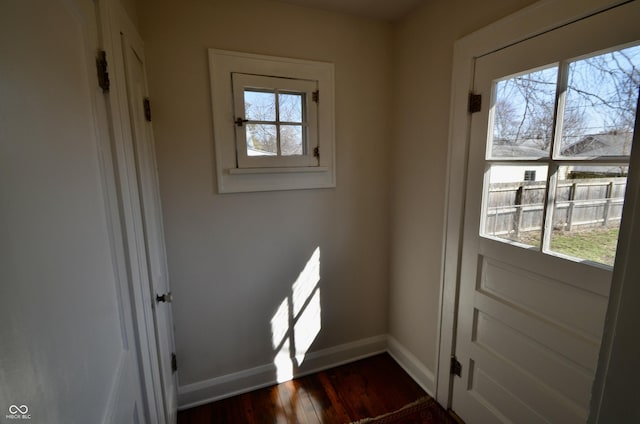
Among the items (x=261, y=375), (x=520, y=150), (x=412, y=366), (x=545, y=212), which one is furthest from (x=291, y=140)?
(x=412, y=366)

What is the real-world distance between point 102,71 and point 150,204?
0.64 metres

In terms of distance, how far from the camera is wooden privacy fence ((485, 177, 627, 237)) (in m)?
1.00

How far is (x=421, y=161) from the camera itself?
1796 millimetres

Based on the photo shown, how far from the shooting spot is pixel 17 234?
0.41 metres

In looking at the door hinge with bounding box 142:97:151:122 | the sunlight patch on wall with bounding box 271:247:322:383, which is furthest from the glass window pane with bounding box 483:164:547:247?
the door hinge with bounding box 142:97:151:122

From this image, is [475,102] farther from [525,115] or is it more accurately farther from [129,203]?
[129,203]

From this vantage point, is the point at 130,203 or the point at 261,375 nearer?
the point at 130,203

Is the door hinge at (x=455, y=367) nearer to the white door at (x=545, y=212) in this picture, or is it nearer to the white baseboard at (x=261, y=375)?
the white door at (x=545, y=212)

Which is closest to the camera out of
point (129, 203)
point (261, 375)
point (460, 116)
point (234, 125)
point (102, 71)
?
point (102, 71)

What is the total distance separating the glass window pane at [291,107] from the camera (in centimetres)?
172

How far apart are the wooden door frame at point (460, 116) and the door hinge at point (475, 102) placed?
0.08 ft

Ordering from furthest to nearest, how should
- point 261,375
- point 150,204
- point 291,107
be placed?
point 261,375, point 291,107, point 150,204

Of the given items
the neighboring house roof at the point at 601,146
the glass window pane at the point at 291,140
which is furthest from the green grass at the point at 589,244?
the glass window pane at the point at 291,140

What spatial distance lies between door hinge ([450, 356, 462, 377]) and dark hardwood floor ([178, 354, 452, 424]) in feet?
1.08
